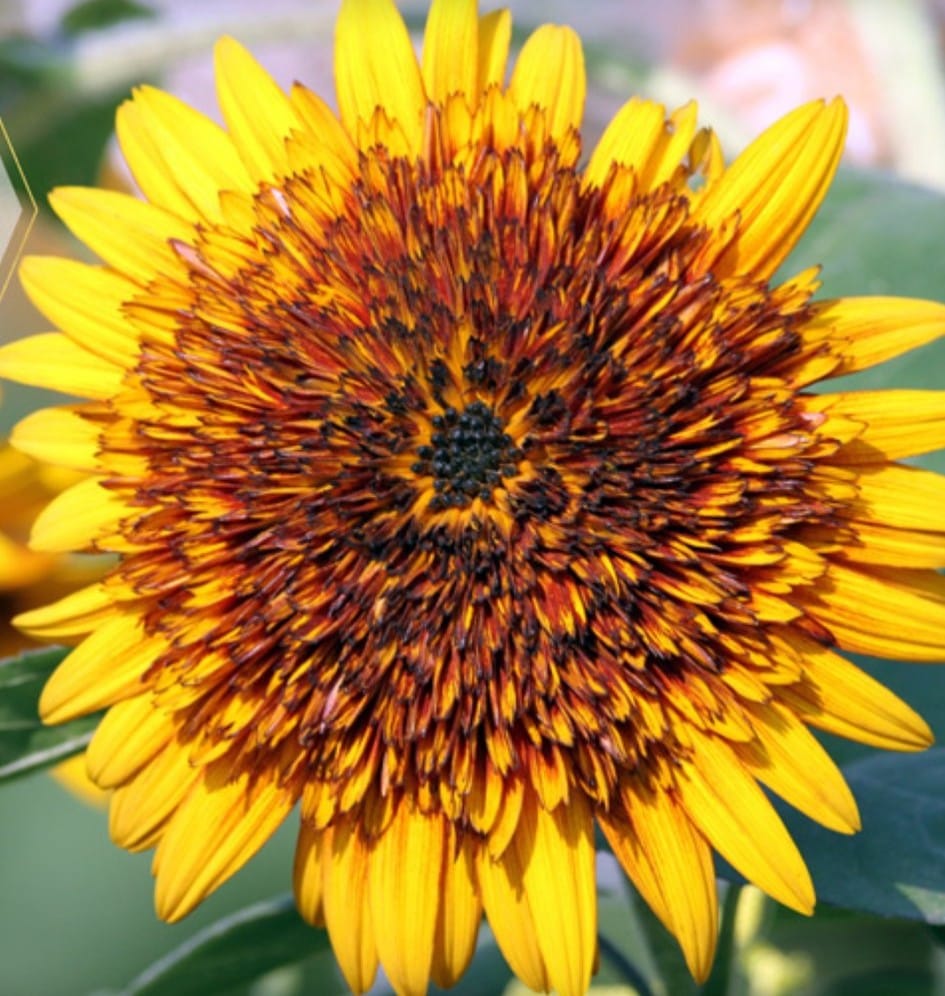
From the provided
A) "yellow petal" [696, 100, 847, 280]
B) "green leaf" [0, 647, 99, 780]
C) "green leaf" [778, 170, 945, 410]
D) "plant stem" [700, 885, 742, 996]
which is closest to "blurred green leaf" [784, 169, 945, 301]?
"green leaf" [778, 170, 945, 410]

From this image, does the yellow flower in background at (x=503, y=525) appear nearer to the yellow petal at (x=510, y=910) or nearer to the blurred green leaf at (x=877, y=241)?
the yellow petal at (x=510, y=910)

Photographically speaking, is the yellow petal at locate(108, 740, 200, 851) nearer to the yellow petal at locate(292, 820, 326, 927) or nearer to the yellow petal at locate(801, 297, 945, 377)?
the yellow petal at locate(292, 820, 326, 927)

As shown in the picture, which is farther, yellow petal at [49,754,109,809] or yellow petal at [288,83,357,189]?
yellow petal at [49,754,109,809]

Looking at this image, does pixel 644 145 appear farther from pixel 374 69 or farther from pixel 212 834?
pixel 212 834

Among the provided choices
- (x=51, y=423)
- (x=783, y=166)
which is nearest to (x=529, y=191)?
(x=783, y=166)

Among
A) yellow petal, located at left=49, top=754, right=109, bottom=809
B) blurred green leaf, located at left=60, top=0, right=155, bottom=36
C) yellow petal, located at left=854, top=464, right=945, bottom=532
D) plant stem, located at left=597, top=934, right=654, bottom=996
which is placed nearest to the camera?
yellow petal, located at left=854, top=464, right=945, bottom=532

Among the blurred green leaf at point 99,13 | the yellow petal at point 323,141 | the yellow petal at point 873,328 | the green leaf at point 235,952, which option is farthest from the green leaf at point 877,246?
the blurred green leaf at point 99,13
